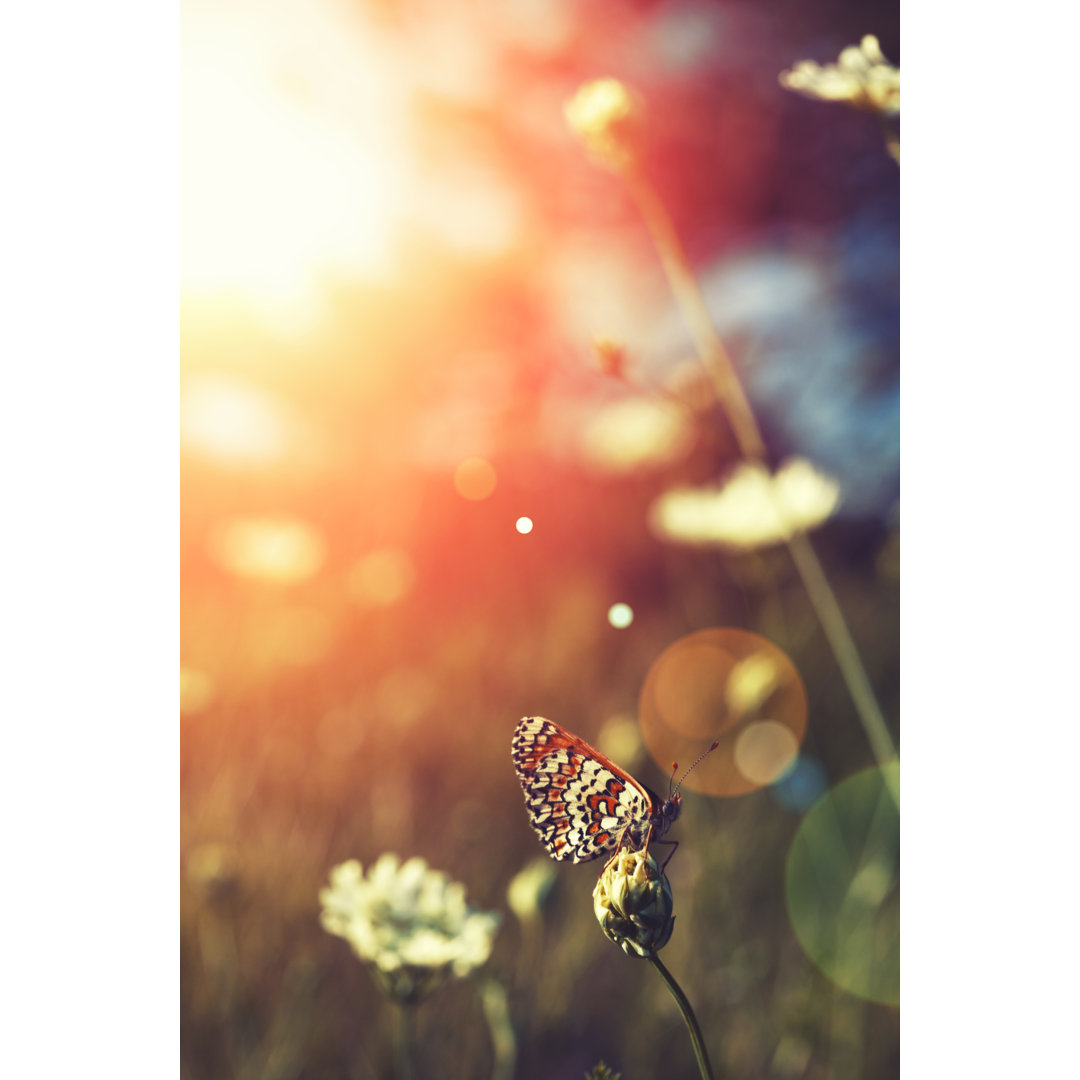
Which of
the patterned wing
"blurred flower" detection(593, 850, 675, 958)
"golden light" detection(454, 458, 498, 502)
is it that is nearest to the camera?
"blurred flower" detection(593, 850, 675, 958)

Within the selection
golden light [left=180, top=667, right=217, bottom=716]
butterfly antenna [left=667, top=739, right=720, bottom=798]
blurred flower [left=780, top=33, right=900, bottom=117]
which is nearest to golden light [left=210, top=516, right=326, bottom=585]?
golden light [left=180, top=667, right=217, bottom=716]

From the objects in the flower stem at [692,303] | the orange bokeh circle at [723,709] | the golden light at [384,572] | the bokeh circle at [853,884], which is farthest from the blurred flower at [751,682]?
the golden light at [384,572]

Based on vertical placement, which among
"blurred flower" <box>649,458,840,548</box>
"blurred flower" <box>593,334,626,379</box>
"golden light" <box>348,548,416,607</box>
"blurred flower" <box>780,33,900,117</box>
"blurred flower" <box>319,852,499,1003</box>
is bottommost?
"blurred flower" <box>319,852,499,1003</box>

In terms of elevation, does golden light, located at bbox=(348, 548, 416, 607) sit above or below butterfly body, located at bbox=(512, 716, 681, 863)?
above

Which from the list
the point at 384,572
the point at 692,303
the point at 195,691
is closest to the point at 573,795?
the point at 384,572

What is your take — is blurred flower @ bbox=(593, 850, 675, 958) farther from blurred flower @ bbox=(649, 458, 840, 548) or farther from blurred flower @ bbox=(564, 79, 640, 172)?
blurred flower @ bbox=(564, 79, 640, 172)

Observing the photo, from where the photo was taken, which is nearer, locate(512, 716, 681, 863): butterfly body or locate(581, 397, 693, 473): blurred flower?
locate(512, 716, 681, 863): butterfly body
